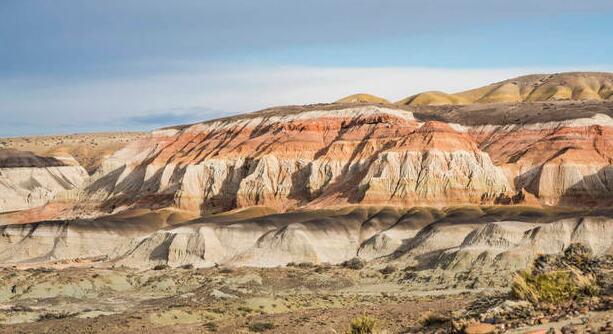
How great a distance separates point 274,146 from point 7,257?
3146 centimetres

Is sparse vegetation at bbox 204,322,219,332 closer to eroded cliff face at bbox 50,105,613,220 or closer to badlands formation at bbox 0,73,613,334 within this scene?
badlands formation at bbox 0,73,613,334

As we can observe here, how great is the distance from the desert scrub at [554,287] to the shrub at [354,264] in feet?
170

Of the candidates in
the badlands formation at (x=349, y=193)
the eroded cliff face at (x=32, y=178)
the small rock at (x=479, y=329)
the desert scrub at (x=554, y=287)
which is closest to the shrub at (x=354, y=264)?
the badlands formation at (x=349, y=193)

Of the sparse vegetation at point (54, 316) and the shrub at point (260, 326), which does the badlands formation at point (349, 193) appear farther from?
the shrub at point (260, 326)

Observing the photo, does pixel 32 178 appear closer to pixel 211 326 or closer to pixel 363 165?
pixel 363 165

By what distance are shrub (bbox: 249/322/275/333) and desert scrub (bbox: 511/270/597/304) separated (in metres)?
14.7

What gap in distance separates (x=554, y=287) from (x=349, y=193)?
72207mm

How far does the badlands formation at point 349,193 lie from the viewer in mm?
79062

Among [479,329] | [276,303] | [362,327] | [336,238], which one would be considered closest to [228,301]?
[276,303]

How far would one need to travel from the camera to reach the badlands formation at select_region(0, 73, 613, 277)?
79062mm

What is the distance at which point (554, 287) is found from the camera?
22812mm

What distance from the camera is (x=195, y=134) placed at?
124 m

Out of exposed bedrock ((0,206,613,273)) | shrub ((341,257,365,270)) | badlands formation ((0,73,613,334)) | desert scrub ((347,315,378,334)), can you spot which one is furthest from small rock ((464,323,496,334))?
shrub ((341,257,365,270))

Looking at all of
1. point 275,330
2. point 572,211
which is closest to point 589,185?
point 572,211
